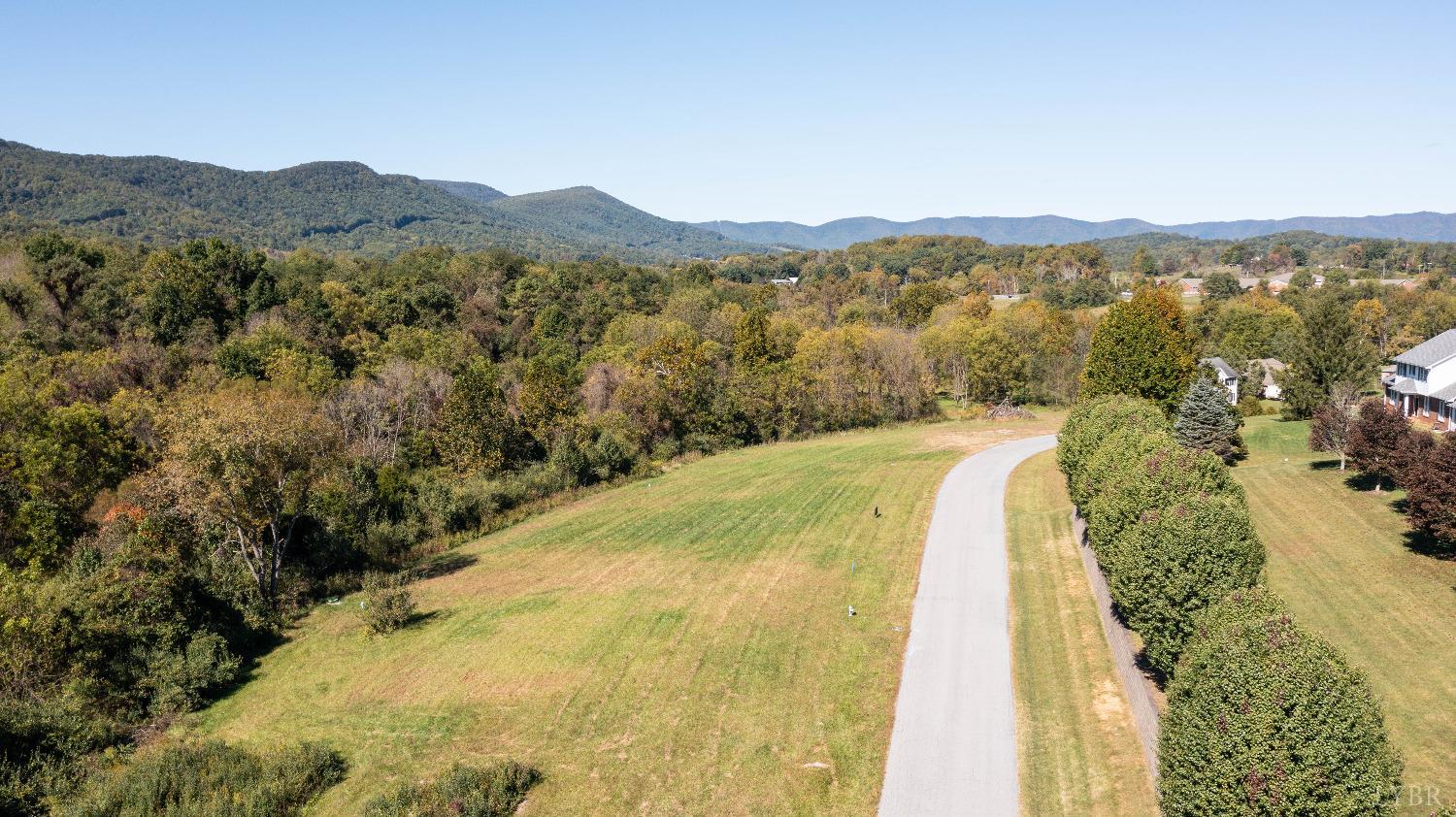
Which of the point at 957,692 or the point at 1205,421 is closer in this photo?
the point at 957,692

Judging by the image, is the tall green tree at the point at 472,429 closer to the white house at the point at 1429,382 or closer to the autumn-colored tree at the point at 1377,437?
the autumn-colored tree at the point at 1377,437

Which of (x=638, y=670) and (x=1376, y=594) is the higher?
(x=1376, y=594)

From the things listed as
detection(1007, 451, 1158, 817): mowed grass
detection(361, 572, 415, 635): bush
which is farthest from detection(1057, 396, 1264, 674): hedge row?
detection(361, 572, 415, 635): bush

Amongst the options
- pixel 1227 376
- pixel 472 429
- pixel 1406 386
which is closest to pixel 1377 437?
pixel 1406 386

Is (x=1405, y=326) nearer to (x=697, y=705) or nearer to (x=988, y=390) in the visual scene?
(x=988, y=390)

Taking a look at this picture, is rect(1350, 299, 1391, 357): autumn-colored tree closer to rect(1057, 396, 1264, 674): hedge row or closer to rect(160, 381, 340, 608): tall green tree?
rect(1057, 396, 1264, 674): hedge row

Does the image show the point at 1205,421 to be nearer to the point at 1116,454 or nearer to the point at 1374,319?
the point at 1116,454

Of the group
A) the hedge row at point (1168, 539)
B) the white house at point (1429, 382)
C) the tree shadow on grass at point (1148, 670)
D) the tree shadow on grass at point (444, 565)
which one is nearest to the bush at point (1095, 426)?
the hedge row at point (1168, 539)

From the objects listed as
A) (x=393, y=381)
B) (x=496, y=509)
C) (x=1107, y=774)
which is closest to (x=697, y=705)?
(x=1107, y=774)
